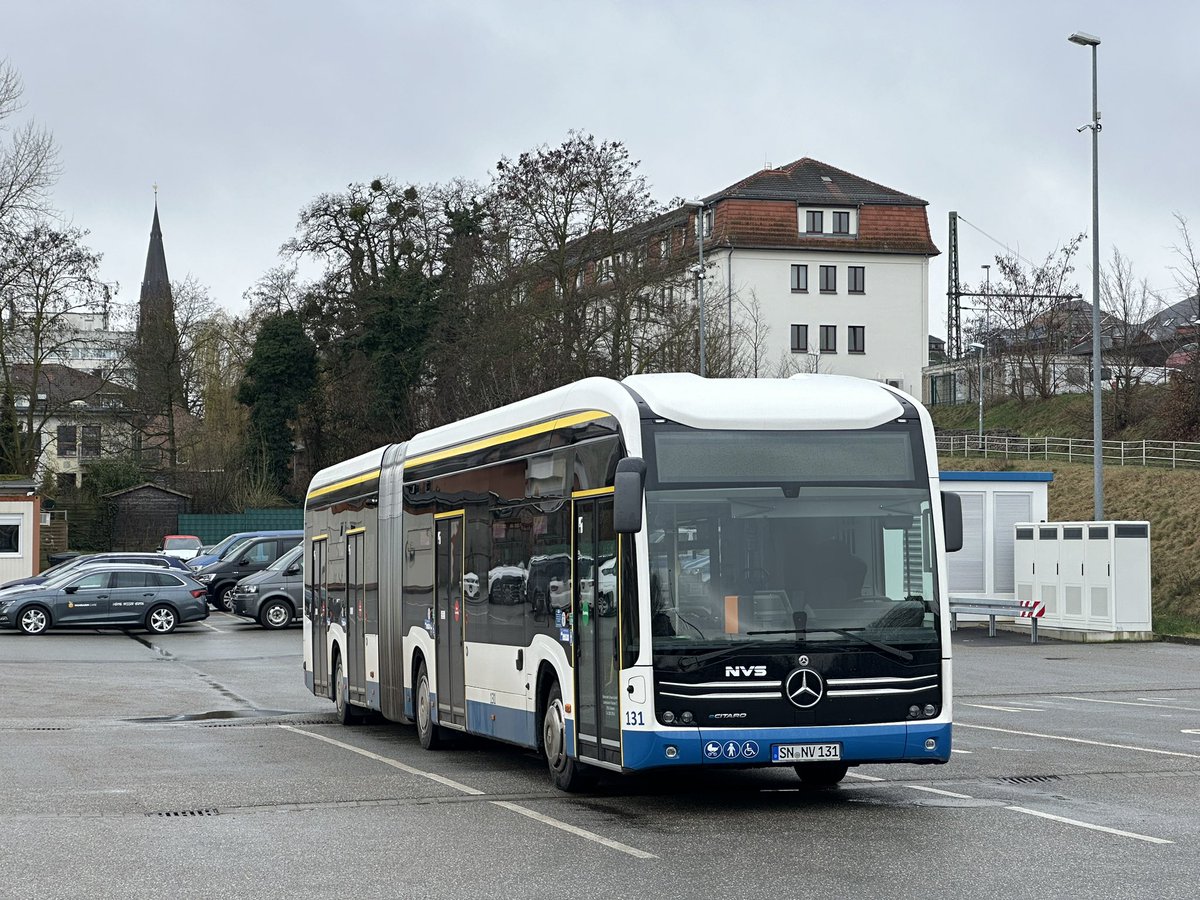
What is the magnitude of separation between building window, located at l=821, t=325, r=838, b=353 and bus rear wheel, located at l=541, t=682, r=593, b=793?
70976 mm

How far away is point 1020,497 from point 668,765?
29496 mm

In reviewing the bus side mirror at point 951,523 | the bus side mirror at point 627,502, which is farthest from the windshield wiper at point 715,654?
the bus side mirror at point 951,523

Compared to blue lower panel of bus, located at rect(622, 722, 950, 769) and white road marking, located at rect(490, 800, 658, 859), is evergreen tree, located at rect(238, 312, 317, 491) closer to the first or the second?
white road marking, located at rect(490, 800, 658, 859)

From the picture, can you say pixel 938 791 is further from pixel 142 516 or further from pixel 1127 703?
pixel 142 516

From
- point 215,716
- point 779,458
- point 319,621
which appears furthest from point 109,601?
point 779,458

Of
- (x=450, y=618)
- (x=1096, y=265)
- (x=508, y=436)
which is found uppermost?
(x=1096, y=265)

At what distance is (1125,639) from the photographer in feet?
113

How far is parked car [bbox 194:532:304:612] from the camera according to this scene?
46.9 m

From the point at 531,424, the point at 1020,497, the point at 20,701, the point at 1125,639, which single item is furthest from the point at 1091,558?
the point at 531,424

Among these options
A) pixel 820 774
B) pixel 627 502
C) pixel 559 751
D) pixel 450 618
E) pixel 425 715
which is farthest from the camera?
pixel 425 715

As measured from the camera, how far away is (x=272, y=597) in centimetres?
4025

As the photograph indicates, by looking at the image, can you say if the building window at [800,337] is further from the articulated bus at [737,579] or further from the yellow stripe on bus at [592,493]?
the yellow stripe on bus at [592,493]

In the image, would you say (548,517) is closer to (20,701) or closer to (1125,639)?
(20,701)

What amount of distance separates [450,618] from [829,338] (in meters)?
69.0
